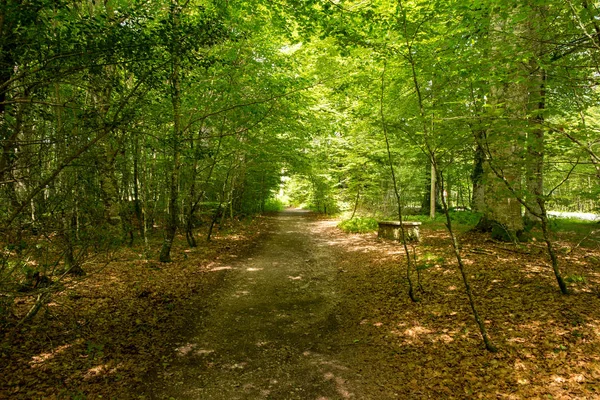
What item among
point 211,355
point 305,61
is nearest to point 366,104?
point 305,61

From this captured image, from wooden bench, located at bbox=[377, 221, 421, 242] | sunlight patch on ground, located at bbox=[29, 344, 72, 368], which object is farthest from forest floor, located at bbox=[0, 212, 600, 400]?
wooden bench, located at bbox=[377, 221, 421, 242]

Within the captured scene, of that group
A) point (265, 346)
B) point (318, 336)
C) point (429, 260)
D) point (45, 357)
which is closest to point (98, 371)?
point (45, 357)

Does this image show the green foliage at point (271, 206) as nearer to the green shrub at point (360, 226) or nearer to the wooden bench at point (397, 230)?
the green shrub at point (360, 226)

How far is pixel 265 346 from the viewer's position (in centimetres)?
441

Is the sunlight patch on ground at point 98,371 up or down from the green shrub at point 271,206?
down

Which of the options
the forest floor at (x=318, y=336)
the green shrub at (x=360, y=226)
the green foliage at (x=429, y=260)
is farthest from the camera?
the green shrub at (x=360, y=226)

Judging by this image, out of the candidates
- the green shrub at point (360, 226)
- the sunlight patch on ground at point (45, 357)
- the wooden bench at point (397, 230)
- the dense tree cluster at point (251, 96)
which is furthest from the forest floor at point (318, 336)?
the green shrub at point (360, 226)

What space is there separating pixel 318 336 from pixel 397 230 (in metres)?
7.19

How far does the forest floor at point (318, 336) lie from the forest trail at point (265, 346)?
2 centimetres

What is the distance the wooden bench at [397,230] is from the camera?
10.0 m

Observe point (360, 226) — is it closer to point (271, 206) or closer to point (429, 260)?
point (429, 260)

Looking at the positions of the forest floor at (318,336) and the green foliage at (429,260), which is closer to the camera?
the forest floor at (318,336)

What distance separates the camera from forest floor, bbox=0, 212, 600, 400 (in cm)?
340

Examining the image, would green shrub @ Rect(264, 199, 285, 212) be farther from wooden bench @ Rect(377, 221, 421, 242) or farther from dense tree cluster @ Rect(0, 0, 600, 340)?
wooden bench @ Rect(377, 221, 421, 242)
